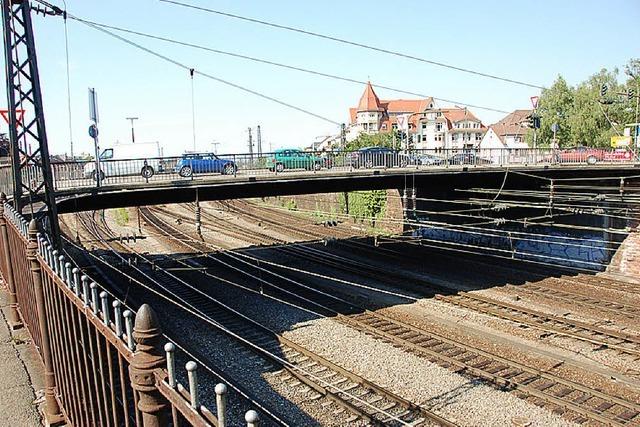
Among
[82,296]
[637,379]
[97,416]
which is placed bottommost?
[637,379]

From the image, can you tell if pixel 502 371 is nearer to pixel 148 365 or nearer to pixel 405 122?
pixel 148 365

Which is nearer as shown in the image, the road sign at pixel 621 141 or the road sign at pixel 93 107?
the road sign at pixel 93 107

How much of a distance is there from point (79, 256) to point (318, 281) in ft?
47.4

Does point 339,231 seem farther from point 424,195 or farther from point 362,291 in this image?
point 362,291

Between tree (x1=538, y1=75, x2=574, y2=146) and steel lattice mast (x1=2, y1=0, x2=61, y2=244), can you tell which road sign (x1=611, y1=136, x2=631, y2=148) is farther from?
steel lattice mast (x1=2, y1=0, x2=61, y2=244)

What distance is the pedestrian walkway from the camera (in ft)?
19.5

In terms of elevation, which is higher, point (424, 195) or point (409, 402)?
point (424, 195)

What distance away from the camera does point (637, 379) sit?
12.0 m

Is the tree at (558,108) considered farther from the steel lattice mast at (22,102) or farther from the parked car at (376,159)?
the steel lattice mast at (22,102)

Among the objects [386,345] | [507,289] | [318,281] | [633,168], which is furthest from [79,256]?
[633,168]

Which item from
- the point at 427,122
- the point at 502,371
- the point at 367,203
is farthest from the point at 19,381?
the point at 427,122

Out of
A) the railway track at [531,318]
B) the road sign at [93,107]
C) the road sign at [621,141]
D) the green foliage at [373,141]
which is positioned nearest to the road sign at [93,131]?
the road sign at [93,107]

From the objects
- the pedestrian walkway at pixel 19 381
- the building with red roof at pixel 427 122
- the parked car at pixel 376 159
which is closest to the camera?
the pedestrian walkway at pixel 19 381

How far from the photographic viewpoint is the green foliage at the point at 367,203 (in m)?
37.2
